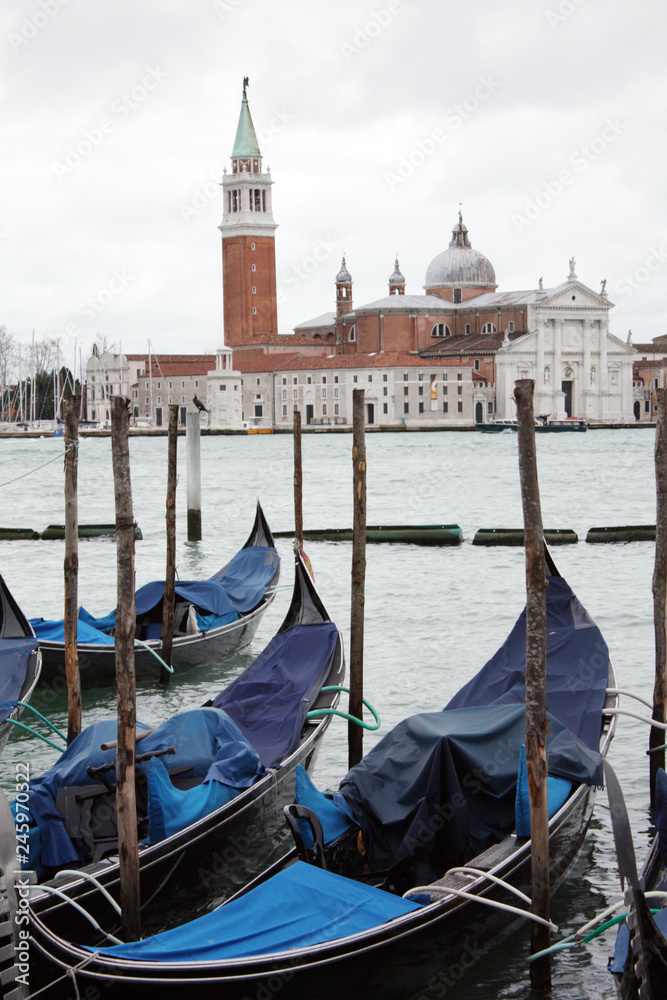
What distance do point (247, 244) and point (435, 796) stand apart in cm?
4755

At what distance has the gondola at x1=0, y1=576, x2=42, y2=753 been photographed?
14.4 feet

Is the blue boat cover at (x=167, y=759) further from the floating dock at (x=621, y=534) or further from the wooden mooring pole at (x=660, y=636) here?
the floating dock at (x=621, y=534)

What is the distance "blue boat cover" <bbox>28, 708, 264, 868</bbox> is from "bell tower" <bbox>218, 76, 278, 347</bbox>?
46.7 metres

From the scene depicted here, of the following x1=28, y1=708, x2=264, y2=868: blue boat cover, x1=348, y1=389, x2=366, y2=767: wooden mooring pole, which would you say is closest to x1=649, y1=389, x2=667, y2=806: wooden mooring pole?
x1=348, y1=389, x2=366, y2=767: wooden mooring pole

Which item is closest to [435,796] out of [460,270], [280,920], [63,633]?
[280,920]

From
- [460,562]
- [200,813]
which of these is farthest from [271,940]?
[460,562]

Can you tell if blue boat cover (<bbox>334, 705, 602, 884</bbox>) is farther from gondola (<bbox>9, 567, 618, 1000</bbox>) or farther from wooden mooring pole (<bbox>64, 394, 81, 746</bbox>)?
wooden mooring pole (<bbox>64, 394, 81, 746</bbox>)

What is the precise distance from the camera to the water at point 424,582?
11.9 ft

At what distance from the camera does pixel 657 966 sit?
213 cm

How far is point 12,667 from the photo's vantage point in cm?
480

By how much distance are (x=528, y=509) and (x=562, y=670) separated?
1356 mm

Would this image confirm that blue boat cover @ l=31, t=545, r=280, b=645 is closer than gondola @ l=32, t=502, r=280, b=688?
No

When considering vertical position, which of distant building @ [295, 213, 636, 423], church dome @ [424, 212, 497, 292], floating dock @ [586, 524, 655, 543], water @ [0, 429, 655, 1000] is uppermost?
church dome @ [424, 212, 497, 292]

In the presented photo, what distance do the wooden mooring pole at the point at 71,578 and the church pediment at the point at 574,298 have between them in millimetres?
42757
